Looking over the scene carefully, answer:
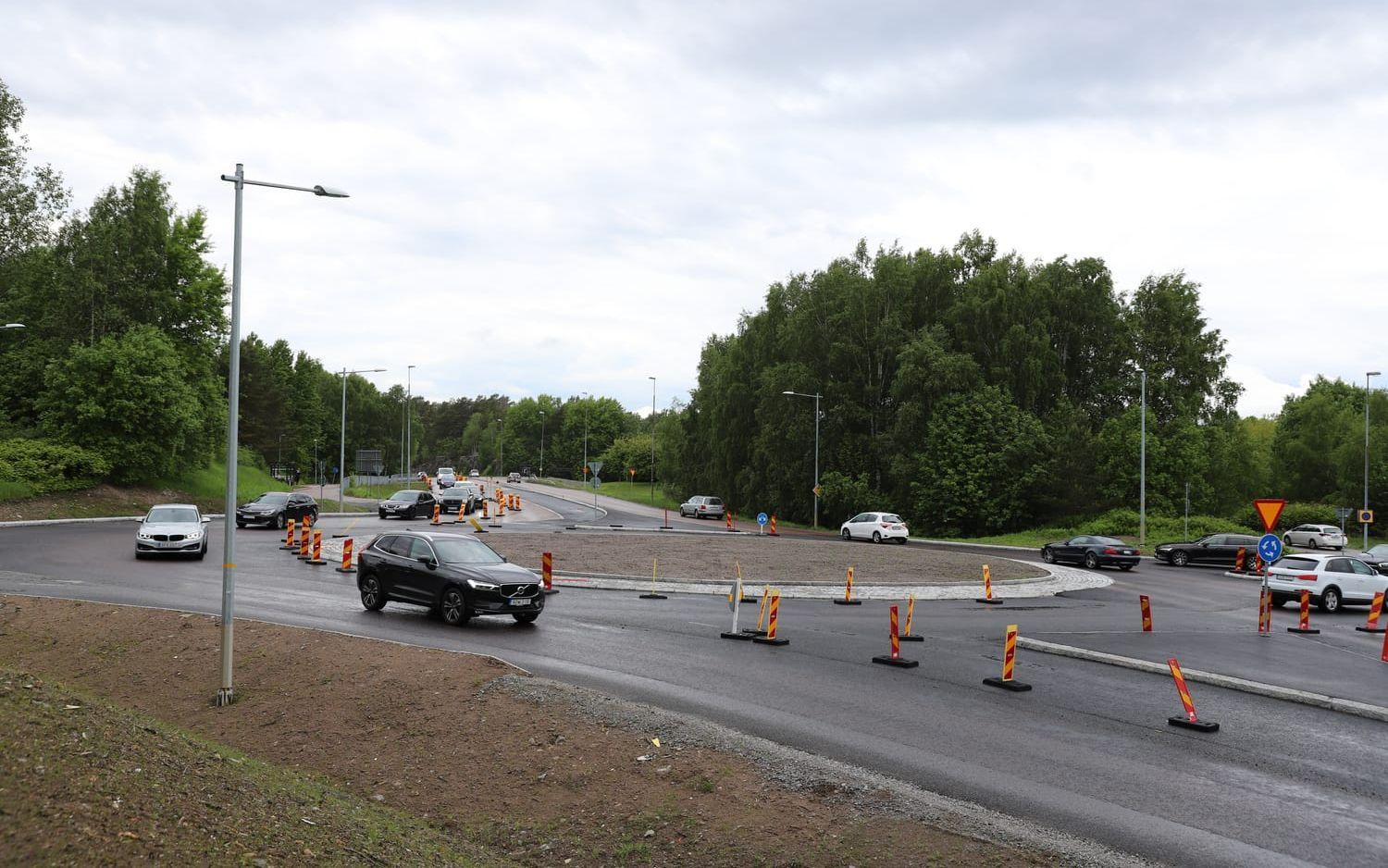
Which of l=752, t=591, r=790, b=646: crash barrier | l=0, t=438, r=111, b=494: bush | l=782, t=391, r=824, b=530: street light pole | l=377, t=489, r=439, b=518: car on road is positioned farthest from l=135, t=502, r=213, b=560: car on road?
l=782, t=391, r=824, b=530: street light pole

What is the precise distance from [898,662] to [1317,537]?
2033 inches

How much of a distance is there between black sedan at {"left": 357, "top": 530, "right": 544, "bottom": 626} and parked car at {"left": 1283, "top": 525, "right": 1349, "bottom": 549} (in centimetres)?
4980

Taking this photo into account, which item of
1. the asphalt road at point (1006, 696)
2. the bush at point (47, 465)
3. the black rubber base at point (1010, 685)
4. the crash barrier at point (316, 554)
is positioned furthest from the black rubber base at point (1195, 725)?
the bush at point (47, 465)

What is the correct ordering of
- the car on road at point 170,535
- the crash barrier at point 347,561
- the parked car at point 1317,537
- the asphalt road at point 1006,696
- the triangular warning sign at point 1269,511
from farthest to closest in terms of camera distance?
the parked car at point 1317,537 → the car on road at point 170,535 → the crash barrier at point 347,561 → the triangular warning sign at point 1269,511 → the asphalt road at point 1006,696

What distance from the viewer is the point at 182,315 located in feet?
186

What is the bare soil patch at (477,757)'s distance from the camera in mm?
7012

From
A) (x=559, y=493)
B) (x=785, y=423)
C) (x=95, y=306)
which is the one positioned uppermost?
(x=95, y=306)

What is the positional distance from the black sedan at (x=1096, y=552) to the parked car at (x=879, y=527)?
905 centimetres

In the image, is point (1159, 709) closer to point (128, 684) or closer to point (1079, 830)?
point (1079, 830)

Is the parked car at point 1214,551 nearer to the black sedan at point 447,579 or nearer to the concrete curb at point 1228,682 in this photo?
the concrete curb at point 1228,682

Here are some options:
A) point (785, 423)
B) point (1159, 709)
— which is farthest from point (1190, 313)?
point (1159, 709)

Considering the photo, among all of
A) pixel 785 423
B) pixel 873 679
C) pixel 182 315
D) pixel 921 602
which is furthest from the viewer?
pixel 785 423

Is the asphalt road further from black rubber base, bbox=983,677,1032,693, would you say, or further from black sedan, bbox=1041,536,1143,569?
black sedan, bbox=1041,536,1143,569

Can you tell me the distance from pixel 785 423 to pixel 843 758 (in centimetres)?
5444
